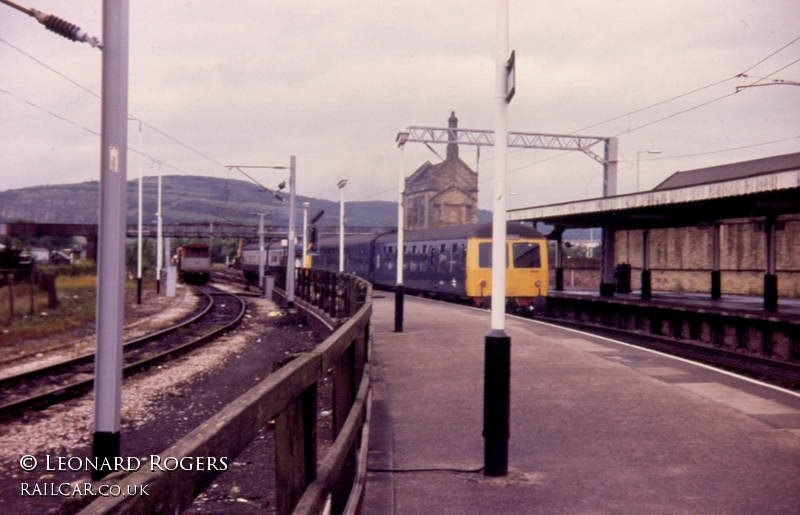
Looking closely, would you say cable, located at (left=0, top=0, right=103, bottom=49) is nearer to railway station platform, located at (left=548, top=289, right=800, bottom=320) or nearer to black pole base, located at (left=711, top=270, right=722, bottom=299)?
railway station platform, located at (left=548, top=289, right=800, bottom=320)

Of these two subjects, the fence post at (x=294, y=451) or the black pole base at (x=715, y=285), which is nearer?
the fence post at (x=294, y=451)

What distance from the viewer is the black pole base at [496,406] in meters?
5.63

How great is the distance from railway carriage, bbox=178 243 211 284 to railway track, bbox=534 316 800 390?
4283 cm

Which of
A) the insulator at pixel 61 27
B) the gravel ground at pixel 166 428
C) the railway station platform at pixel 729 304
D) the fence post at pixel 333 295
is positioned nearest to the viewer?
the gravel ground at pixel 166 428

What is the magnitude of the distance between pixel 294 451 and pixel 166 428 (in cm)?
625

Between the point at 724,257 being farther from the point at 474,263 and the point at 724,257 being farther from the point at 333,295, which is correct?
the point at 333,295

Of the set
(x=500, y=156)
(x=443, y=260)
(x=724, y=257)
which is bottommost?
(x=443, y=260)

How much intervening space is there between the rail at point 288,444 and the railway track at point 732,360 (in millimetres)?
9837

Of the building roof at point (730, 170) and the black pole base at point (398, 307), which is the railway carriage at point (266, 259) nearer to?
the building roof at point (730, 170)

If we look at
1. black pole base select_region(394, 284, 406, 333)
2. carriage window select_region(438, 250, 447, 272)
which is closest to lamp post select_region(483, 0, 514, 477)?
black pole base select_region(394, 284, 406, 333)

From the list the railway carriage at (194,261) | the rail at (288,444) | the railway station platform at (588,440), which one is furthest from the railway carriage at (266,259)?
the rail at (288,444)

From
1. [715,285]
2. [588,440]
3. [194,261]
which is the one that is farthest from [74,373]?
[194,261]

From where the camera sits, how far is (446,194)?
3135 inches

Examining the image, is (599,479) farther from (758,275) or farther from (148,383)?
(758,275)
